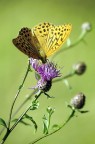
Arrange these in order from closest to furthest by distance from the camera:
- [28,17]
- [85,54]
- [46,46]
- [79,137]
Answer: [46,46]
[79,137]
[85,54]
[28,17]

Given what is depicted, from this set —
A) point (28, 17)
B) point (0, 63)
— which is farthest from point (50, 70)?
point (28, 17)

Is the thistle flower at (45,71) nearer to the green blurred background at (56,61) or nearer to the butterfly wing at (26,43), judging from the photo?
the butterfly wing at (26,43)

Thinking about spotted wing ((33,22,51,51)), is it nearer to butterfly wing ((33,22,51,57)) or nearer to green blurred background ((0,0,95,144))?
butterfly wing ((33,22,51,57))

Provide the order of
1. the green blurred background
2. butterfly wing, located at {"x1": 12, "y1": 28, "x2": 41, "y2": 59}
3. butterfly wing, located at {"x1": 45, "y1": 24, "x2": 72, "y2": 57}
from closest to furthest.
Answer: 1. butterfly wing, located at {"x1": 12, "y1": 28, "x2": 41, "y2": 59}
2. butterfly wing, located at {"x1": 45, "y1": 24, "x2": 72, "y2": 57}
3. the green blurred background

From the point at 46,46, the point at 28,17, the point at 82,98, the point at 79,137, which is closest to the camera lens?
the point at 46,46

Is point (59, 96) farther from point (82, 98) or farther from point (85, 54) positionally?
point (82, 98)

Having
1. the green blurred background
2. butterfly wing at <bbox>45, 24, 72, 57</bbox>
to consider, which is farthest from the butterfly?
the green blurred background
